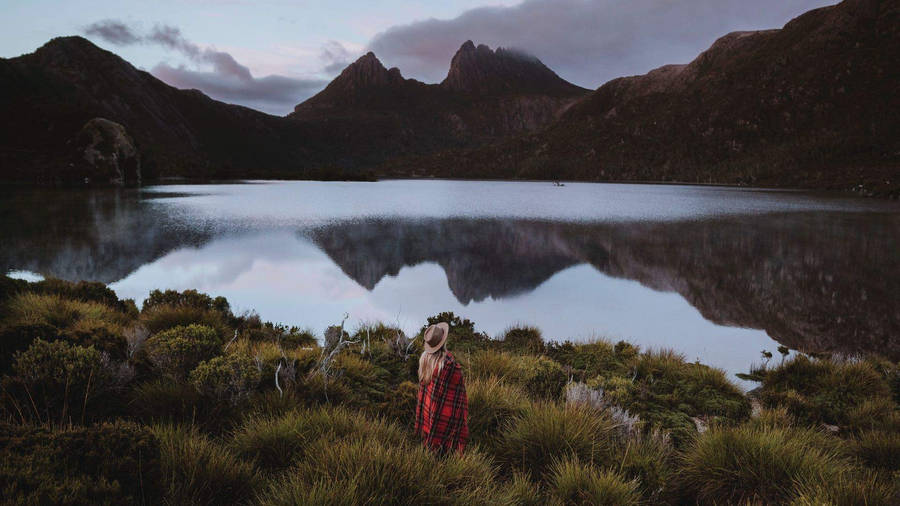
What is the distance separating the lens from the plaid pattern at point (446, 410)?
4.97 m

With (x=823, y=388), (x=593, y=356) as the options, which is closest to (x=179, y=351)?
(x=593, y=356)

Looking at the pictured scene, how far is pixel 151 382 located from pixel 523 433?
521cm

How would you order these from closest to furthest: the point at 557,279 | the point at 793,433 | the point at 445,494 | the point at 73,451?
the point at 73,451, the point at 445,494, the point at 793,433, the point at 557,279

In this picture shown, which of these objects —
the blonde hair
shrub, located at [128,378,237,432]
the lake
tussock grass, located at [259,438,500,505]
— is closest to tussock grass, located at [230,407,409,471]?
tussock grass, located at [259,438,500,505]

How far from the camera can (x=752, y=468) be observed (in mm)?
5020

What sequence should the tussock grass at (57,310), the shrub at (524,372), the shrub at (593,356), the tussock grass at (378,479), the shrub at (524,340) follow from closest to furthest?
the tussock grass at (378,479)
the shrub at (524,372)
the tussock grass at (57,310)
the shrub at (593,356)
the shrub at (524,340)

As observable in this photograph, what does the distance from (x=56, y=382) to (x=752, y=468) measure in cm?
764

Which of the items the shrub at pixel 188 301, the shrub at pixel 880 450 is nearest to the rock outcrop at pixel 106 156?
the shrub at pixel 188 301

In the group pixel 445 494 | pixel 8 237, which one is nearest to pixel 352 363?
pixel 445 494

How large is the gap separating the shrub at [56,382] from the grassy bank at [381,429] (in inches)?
0.8

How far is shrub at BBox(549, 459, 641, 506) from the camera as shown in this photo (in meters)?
4.41

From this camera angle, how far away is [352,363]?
27.5ft

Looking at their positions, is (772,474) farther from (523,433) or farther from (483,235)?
(483,235)

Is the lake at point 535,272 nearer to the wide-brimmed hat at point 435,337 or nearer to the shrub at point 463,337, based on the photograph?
the shrub at point 463,337
